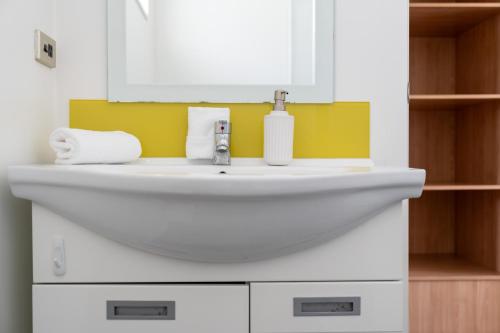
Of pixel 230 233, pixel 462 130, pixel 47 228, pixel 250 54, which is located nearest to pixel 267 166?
pixel 250 54

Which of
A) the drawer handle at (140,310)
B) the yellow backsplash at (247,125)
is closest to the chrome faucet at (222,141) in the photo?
the yellow backsplash at (247,125)

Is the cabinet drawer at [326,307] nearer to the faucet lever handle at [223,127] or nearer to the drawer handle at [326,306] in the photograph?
the drawer handle at [326,306]

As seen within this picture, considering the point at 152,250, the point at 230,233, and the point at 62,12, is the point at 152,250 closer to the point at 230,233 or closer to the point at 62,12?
the point at 230,233

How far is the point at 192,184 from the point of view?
2.48ft

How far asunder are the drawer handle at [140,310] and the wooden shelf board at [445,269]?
89 centimetres

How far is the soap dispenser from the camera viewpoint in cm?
124

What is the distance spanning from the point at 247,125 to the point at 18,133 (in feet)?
2.10

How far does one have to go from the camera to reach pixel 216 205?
78 centimetres

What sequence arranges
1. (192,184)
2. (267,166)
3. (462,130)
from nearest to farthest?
(192,184), (267,166), (462,130)

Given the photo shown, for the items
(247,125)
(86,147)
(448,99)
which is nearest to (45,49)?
(86,147)

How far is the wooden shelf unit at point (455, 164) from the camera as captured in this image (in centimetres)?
143

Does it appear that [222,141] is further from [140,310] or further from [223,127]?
[140,310]

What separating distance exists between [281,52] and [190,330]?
0.86 meters

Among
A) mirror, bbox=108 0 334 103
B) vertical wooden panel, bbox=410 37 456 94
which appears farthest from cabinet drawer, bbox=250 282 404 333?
vertical wooden panel, bbox=410 37 456 94
